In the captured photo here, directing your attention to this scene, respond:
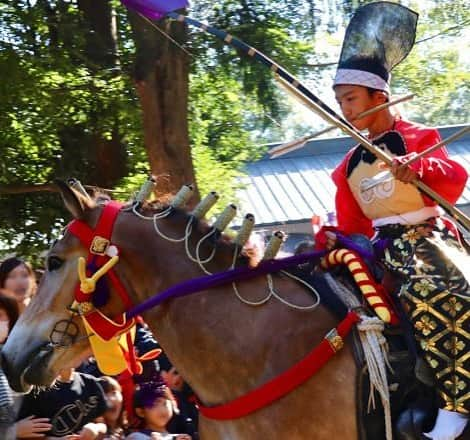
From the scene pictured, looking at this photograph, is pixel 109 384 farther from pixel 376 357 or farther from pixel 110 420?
pixel 376 357

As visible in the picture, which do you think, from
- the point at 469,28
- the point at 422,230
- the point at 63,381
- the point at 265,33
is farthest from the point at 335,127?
the point at 469,28

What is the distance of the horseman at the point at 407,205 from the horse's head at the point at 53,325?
1.35m

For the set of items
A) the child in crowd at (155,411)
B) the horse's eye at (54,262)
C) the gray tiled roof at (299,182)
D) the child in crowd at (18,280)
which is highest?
the horse's eye at (54,262)

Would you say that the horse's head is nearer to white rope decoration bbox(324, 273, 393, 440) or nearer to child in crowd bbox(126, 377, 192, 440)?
white rope decoration bbox(324, 273, 393, 440)

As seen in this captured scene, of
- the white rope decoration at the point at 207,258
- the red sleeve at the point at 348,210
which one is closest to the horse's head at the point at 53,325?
the white rope decoration at the point at 207,258

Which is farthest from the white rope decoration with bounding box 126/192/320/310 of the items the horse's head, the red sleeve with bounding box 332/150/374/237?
the red sleeve with bounding box 332/150/374/237

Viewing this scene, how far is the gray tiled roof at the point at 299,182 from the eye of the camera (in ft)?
67.6

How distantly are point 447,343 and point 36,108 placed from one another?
5393mm

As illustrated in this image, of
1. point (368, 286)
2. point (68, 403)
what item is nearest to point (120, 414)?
point (68, 403)

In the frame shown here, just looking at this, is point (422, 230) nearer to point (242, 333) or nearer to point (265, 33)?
point (242, 333)

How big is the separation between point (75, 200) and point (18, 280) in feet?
6.34

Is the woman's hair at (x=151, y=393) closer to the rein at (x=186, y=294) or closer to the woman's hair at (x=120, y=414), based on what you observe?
the woman's hair at (x=120, y=414)

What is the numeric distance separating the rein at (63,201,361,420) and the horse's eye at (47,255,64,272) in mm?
150

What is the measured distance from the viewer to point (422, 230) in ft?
15.6
